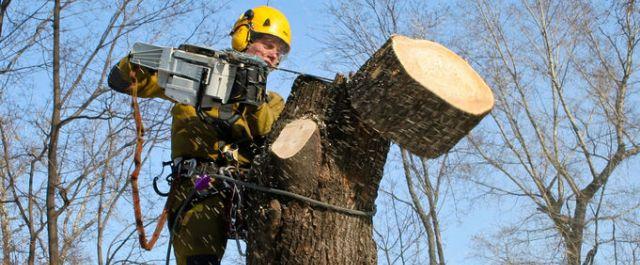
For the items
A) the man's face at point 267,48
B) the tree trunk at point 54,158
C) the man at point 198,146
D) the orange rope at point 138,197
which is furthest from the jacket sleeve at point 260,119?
the tree trunk at point 54,158

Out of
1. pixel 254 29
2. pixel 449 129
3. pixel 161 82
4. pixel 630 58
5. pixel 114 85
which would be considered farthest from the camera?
pixel 630 58

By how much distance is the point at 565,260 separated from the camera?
492 inches

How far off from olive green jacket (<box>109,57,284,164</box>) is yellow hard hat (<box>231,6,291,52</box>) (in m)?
0.39

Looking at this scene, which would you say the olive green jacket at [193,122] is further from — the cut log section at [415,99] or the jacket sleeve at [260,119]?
the cut log section at [415,99]

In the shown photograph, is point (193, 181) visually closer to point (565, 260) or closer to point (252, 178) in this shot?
point (252, 178)

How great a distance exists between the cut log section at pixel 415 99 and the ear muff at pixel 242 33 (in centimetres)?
115

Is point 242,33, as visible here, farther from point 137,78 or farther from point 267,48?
point 137,78

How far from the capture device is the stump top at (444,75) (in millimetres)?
2787

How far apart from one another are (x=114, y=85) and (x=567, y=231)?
11228 mm

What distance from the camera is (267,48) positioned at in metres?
4.00

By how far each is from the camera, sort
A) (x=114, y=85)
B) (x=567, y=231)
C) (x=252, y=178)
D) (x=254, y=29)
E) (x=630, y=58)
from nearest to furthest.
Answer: (x=252, y=178)
(x=114, y=85)
(x=254, y=29)
(x=567, y=231)
(x=630, y=58)

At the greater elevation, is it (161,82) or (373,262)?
(161,82)

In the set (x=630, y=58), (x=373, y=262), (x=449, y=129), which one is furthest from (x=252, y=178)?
(x=630, y=58)

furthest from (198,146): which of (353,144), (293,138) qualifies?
(353,144)
